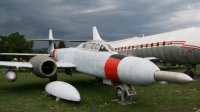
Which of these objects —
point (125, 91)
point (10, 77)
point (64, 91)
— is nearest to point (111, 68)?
point (125, 91)

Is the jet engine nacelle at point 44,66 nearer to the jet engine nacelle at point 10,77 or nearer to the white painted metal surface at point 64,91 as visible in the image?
the white painted metal surface at point 64,91

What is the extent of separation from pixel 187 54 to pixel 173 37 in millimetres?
2347

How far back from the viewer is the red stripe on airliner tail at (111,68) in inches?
282

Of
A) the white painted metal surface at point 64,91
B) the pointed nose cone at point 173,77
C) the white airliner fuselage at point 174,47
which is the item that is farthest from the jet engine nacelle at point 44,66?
the white airliner fuselage at point 174,47

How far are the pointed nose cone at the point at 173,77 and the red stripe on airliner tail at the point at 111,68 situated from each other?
1835mm

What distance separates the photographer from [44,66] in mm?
10102

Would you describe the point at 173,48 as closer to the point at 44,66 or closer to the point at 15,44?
the point at 44,66

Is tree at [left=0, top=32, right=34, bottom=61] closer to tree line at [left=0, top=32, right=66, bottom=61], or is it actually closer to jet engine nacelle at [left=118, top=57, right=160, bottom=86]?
tree line at [left=0, top=32, right=66, bottom=61]

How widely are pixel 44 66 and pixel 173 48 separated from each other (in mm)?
10153

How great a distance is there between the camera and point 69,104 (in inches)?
290

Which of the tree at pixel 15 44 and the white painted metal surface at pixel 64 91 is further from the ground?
the tree at pixel 15 44

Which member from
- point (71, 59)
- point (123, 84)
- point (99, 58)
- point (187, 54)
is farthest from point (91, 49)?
point (187, 54)

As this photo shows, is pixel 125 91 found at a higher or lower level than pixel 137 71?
lower

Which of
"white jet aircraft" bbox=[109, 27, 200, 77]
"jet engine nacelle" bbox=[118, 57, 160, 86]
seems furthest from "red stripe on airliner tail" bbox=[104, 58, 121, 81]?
"white jet aircraft" bbox=[109, 27, 200, 77]
